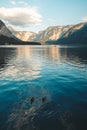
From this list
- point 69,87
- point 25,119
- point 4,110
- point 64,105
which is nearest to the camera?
point 25,119

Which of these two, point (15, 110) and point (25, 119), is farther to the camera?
point (15, 110)

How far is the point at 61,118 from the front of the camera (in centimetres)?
1847

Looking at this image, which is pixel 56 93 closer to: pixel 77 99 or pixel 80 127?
pixel 77 99

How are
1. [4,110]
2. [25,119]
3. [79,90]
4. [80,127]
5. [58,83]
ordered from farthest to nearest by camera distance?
[58,83] → [79,90] → [4,110] → [25,119] → [80,127]

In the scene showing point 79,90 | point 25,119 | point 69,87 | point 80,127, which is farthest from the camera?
point 69,87

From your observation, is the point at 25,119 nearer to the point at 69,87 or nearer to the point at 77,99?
Answer: the point at 77,99

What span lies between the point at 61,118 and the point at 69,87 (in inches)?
487

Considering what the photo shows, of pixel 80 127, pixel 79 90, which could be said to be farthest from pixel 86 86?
pixel 80 127

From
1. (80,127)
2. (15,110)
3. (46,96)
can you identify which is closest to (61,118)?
(80,127)

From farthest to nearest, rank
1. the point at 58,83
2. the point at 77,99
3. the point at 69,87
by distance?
the point at 58,83
the point at 69,87
the point at 77,99

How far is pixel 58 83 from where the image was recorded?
33.4 m

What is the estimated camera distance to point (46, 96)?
25844 mm

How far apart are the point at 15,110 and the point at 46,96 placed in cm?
647

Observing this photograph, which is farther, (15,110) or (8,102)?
(8,102)
